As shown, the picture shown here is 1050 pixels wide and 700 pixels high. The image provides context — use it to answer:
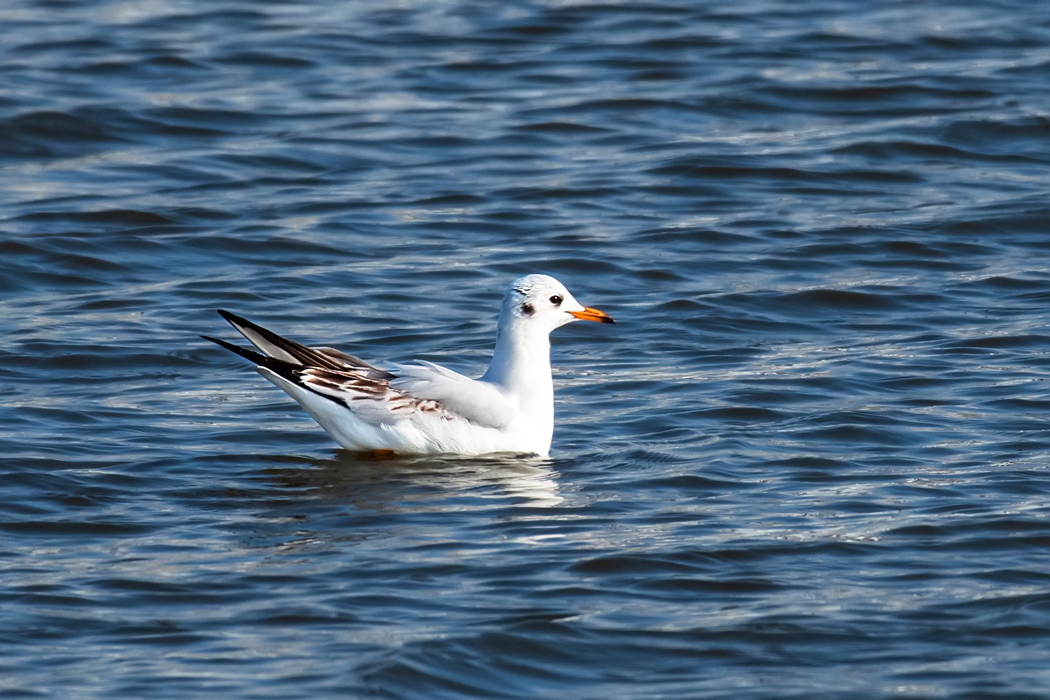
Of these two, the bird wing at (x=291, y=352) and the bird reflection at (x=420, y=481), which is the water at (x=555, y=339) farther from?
the bird wing at (x=291, y=352)

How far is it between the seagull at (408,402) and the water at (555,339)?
6.0 inches

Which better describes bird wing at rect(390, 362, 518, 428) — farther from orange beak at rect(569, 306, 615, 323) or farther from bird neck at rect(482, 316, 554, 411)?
orange beak at rect(569, 306, 615, 323)

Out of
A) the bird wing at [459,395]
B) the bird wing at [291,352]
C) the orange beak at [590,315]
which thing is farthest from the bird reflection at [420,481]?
the orange beak at [590,315]

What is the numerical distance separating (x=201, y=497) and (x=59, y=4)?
548 inches

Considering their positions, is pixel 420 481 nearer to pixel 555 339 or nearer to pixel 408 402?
pixel 408 402

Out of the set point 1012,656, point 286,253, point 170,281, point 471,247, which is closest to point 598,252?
point 471,247

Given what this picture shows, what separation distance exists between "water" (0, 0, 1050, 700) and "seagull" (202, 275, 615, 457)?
6.0 inches

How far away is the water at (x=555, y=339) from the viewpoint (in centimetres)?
695

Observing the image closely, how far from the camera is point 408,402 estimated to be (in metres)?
9.34

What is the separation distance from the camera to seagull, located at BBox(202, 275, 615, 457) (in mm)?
9258

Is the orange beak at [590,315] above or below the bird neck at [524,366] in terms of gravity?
above

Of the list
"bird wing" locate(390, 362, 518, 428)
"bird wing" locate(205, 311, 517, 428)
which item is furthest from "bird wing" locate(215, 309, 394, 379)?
"bird wing" locate(390, 362, 518, 428)

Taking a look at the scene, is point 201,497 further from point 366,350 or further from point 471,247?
point 471,247

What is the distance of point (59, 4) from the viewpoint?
21.2 metres
